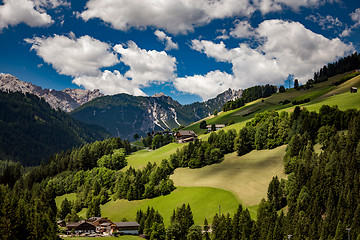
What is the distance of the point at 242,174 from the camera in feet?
337

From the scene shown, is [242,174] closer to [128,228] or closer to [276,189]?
[276,189]

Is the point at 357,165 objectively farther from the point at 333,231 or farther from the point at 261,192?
the point at 261,192

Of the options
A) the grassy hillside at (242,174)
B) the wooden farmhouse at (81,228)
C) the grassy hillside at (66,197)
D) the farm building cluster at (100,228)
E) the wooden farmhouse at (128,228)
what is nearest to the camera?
the wooden farmhouse at (128,228)

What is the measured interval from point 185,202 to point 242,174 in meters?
22.6

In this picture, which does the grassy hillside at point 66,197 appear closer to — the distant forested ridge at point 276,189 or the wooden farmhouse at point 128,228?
the distant forested ridge at point 276,189

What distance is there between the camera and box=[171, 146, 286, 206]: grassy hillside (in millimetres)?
88975

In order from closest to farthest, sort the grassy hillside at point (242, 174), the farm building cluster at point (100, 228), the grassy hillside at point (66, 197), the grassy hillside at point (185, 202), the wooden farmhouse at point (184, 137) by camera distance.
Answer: the farm building cluster at point (100, 228) < the grassy hillside at point (185, 202) < the grassy hillside at point (242, 174) < the grassy hillside at point (66, 197) < the wooden farmhouse at point (184, 137)

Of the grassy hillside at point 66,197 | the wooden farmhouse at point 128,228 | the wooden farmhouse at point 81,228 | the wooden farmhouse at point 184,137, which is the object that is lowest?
the wooden farmhouse at point 128,228

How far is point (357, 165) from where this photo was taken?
68.8 metres

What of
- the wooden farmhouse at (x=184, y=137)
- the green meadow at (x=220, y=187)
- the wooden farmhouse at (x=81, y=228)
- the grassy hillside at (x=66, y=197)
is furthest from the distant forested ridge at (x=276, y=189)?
the wooden farmhouse at (x=184, y=137)

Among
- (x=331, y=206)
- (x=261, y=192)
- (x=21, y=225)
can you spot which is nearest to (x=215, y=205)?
(x=261, y=192)

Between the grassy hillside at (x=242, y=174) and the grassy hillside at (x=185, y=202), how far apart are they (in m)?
3.52

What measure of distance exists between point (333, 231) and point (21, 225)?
67.9 metres

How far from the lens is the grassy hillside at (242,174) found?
89.0 m
